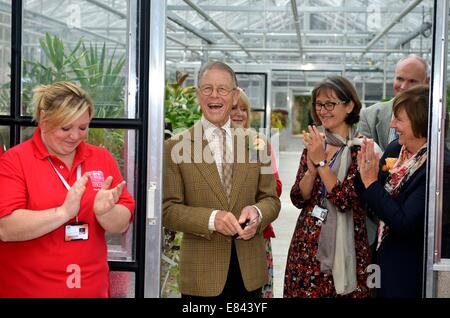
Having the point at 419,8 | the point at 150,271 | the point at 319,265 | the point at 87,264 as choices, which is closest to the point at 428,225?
the point at 319,265

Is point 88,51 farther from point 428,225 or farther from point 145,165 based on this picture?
point 428,225

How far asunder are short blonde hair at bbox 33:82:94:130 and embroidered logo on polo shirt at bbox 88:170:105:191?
20 centimetres

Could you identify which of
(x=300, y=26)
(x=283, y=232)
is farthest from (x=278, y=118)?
(x=283, y=232)

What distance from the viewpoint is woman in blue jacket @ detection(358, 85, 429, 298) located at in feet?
8.46

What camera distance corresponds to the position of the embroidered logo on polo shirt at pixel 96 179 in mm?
2180

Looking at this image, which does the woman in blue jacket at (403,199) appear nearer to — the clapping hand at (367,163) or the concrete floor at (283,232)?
the clapping hand at (367,163)

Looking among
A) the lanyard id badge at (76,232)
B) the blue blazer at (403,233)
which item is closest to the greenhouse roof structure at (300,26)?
the blue blazer at (403,233)

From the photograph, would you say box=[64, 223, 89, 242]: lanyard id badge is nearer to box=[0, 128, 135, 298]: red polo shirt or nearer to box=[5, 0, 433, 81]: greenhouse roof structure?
box=[0, 128, 135, 298]: red polo shirt

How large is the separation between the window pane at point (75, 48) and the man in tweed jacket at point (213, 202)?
0.37 meters

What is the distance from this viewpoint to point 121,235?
2494 mm

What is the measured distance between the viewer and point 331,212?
2.94 metres

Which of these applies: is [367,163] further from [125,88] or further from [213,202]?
[125,88]

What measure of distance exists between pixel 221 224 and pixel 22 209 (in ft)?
2.54

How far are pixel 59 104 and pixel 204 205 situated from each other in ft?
2.56
